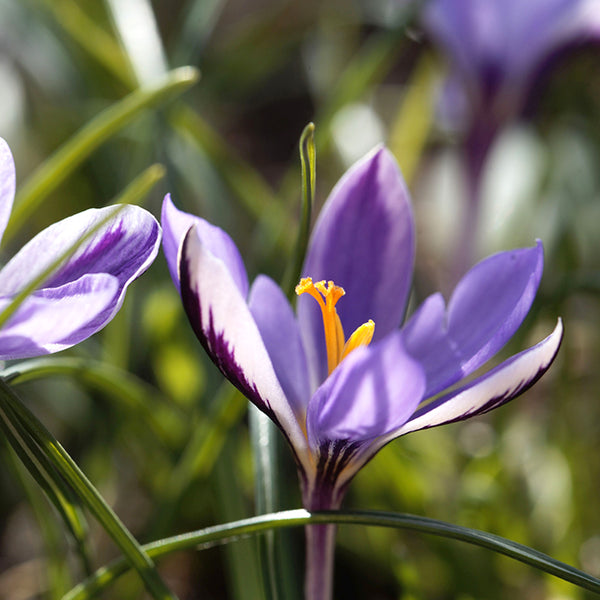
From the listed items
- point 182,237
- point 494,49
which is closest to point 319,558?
point 182,237

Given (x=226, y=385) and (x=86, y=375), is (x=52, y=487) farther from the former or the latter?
(x=226, y=385)

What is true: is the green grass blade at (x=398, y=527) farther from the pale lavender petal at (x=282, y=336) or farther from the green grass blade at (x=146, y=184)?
the green grass blade at (x=146, y=184)

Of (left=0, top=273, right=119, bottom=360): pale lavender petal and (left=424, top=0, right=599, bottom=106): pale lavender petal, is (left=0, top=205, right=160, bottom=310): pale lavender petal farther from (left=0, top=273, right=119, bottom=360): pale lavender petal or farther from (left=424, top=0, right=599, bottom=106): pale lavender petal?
(left=424, top=0, right=599, bottom=106): pale lavender petal

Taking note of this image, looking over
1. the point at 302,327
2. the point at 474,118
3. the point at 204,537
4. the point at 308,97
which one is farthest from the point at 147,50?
the point at 308,97

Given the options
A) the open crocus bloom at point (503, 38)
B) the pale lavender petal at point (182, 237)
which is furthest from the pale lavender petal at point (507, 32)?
→ the pale lavender petal at point (182, 237)

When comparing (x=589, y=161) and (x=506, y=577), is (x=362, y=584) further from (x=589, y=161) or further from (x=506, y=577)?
(x=589, y=161)

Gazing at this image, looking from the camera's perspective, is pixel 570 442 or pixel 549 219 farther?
pixel 549 219

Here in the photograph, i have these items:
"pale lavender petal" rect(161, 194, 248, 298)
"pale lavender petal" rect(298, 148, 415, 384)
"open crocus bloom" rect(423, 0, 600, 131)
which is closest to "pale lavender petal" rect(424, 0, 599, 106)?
"open crocus bloom" rect(423, 0, 600, 131)
